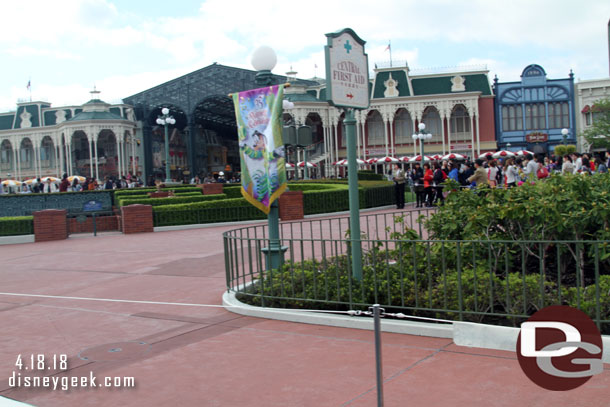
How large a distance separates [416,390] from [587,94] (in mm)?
50651

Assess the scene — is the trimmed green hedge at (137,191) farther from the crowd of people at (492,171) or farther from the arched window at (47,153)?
the arched window at (47,153)

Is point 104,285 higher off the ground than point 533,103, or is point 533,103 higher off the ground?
point 533,103

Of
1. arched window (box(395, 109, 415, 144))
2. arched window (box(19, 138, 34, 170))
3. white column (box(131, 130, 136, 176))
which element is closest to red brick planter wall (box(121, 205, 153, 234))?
arched window (box(395, 109, 415, 144))

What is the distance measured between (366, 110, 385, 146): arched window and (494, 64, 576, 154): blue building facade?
32.2ft

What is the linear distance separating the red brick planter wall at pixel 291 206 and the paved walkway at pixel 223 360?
11421 millimetres

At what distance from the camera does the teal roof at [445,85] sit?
160ft

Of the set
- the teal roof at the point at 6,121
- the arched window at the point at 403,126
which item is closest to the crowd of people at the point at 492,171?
the arched window at the point at 403,126

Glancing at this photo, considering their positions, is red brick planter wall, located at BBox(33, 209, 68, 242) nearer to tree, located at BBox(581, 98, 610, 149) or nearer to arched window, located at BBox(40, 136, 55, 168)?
tree, located at BBox(581, 98, 610, 149)

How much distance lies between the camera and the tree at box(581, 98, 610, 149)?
43188mm

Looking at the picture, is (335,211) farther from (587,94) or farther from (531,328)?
(587,94)

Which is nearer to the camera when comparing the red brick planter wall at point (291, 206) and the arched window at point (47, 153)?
the red brick planter wall at point (291, 206)

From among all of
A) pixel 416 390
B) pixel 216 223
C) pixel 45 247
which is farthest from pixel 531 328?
pixel 216 223

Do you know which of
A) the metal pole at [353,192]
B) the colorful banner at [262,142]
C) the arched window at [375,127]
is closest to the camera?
the metal pole at [353,192]

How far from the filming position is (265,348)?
5.44m
